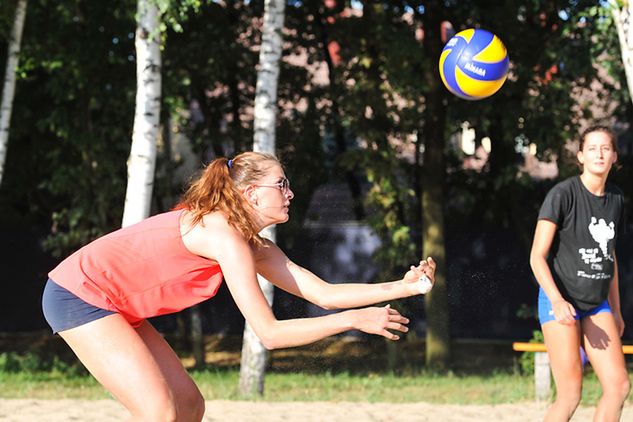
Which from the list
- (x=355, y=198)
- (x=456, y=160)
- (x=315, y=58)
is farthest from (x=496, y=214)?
(x=315, y=58)

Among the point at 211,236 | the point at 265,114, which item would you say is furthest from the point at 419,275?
the point at 265,114

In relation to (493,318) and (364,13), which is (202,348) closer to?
(493,318)

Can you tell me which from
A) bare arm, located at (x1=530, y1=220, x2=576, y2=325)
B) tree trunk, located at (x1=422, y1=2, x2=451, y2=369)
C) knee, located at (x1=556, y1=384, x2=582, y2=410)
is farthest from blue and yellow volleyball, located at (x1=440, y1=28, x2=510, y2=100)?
tree trunk, located at (x1=422, y1=2, x2=451, y2=369)

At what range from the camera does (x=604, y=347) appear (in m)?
4.98

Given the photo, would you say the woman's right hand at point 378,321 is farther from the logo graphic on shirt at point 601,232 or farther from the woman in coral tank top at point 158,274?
the logo graphic on shirt at point 601,232

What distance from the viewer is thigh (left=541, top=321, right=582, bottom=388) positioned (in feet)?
16.2

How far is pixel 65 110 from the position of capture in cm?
1220

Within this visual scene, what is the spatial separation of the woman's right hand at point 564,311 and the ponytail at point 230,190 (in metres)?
1.77

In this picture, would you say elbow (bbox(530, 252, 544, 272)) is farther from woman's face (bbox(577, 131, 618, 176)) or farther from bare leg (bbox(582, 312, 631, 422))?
woman's face (bbox(577, 131, 618, 176))

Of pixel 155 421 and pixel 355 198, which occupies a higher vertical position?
pixel 355 198

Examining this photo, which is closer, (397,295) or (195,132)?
(397,295)

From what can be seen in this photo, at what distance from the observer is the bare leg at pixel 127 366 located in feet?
11.8

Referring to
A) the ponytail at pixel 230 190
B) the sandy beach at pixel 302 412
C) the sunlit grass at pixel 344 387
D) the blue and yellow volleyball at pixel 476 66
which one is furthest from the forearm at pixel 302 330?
the sunlit grass at pixel 344 387

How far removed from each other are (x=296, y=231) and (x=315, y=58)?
8.27ft
